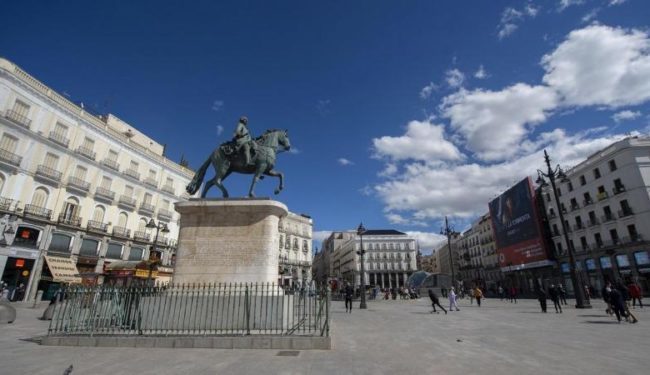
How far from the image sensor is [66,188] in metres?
28.0

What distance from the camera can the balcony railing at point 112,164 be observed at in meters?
31.5

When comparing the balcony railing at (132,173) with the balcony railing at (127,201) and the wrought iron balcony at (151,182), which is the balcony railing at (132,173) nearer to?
the wrought iron balcony at (151,182)

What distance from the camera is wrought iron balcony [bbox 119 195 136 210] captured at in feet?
107

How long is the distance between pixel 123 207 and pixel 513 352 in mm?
36532

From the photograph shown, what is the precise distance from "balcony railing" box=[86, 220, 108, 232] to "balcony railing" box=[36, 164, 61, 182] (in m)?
4.77

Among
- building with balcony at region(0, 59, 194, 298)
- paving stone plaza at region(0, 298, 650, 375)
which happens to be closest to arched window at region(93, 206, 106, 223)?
building with balcony at region(0, 59, 194, 298)

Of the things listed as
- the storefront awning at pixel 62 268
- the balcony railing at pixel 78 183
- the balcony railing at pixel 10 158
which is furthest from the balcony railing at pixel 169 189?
the balcony railing at pixel 10 158

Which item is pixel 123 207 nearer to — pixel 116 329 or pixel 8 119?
pixel 8 119

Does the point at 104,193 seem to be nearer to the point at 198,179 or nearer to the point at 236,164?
the point at 198,179

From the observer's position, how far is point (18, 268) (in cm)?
2425

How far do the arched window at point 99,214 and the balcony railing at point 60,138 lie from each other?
21.5 ft

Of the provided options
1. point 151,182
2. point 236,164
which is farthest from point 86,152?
point 236,164

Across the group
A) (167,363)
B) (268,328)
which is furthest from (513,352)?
(167,363)

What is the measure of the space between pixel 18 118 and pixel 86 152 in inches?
223
